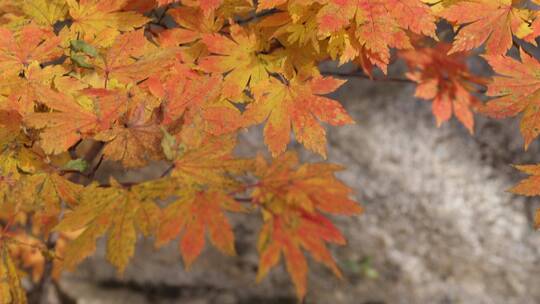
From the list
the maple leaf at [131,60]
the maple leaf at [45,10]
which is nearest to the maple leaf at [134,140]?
the maple leaf at [131,60]

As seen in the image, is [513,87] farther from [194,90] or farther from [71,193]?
[71,193]

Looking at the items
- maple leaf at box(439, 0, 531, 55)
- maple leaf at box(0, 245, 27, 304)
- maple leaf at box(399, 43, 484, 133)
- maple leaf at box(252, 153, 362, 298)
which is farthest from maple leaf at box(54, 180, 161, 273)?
maple leaf at box(399, 43, 484, 133)

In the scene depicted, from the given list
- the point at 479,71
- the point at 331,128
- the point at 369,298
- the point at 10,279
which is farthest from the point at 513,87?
the point at 479,71

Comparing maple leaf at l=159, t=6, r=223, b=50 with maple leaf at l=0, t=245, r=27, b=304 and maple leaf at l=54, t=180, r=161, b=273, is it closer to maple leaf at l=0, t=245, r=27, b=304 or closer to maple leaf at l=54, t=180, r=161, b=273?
maple leaf at l=54, t=180, r=161, b=273

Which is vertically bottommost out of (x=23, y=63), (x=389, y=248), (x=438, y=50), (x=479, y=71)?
(x=389, y=248)

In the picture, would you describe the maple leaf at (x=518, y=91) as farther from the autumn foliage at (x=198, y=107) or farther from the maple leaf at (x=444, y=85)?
the maple leaf at (x=444, y=85)

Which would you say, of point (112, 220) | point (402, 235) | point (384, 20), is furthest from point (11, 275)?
point (402, 235)

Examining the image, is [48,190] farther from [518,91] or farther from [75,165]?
[518,91]

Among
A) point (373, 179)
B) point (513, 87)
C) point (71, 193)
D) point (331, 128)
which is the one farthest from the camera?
point (331, 128)
